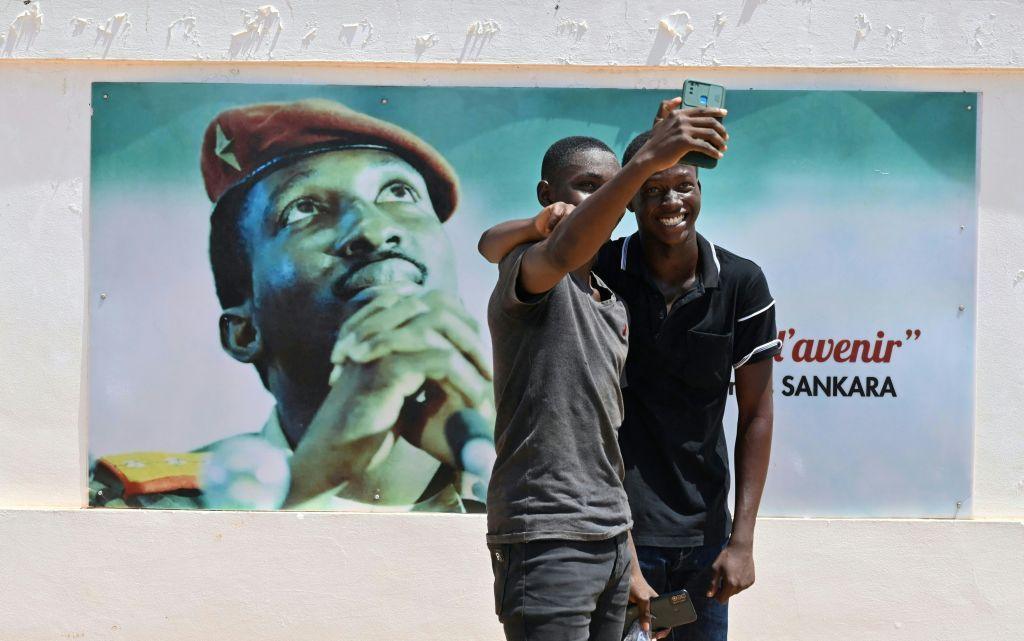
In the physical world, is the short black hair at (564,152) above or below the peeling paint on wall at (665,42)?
below

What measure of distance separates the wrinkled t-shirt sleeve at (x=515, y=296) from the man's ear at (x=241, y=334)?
2519 millimetres

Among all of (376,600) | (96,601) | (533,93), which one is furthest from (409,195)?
(96,601)

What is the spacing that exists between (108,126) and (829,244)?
3.00 meters

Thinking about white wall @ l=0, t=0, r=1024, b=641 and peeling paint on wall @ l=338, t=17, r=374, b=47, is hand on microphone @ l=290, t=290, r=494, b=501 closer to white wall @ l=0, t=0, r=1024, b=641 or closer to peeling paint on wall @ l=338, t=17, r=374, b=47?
white wall @ l=0, t=0, r=1024, b=641

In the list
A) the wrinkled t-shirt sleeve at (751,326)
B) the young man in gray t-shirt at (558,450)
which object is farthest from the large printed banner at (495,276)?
the young man in gray t-shirt at (558,450)

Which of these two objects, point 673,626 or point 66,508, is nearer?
point 673,626

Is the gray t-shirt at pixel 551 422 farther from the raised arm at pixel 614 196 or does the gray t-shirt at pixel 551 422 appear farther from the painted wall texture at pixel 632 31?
the painted wall texture at pixel 632 31

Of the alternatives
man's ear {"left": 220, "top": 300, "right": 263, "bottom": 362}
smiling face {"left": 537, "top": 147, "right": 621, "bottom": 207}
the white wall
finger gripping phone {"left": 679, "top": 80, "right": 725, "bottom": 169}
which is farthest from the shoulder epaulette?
finger gripping phone {"left": 679, "top": 80, "right": 725, "bottom": 169}

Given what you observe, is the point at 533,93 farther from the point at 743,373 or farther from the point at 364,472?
the point at 743,373

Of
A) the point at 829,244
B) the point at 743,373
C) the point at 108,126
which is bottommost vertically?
the point at 743,373

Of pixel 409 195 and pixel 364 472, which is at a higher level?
pixel 409 195

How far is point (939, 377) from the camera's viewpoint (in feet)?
15.6

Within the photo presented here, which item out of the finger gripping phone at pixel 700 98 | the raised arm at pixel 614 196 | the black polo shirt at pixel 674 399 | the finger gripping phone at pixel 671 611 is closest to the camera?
the raised arm at pixel 614 196

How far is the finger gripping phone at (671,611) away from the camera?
2.70 meters
